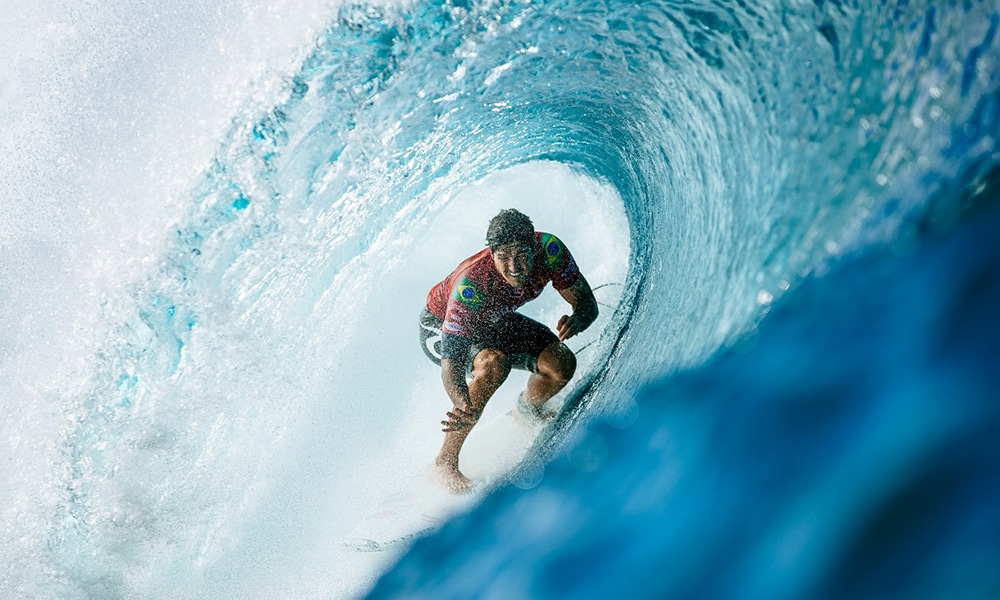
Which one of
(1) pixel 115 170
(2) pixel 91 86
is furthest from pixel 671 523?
(2) pixel 91 86

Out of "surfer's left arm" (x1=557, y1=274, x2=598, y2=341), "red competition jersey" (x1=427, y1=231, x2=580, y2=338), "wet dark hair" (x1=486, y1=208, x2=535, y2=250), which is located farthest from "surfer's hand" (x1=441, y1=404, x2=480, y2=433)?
"wet dark hair" (x1=486, y1=208, x2=535, y2=250)

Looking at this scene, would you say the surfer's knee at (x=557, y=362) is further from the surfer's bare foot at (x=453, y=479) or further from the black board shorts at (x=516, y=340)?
the surfer's bare foot at (x=453, y=479)

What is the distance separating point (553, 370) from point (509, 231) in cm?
92

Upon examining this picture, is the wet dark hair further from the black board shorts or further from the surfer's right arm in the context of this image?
the surfer's right arm

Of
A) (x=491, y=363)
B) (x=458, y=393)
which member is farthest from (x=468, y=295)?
(x=458, y=393)

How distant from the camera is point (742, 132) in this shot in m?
3.11

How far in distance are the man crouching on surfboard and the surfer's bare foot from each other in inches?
0.5

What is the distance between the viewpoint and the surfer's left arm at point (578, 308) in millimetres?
3625

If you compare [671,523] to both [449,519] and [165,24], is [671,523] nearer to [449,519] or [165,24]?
[449,519]

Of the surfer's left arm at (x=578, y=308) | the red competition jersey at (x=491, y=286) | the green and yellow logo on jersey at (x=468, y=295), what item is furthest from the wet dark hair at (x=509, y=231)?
A: the surfer's left arm at (x=578, y=308)

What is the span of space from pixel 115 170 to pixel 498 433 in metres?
3.01

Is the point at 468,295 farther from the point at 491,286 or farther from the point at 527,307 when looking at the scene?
the point at 527,307

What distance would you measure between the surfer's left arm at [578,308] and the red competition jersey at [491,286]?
0.16 feet

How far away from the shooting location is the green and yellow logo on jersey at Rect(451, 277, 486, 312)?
3.39 m
